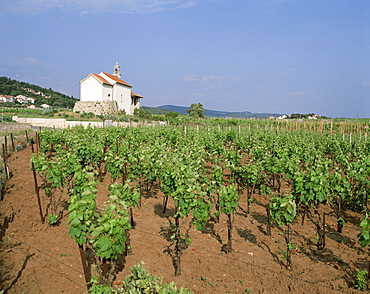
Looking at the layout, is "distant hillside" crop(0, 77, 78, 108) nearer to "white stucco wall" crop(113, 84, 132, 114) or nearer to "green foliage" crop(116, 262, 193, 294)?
"white stucco wall" crop(113, 84, 132, 114)

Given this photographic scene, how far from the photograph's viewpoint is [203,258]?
5.74m

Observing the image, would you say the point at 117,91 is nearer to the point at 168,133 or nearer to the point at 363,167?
the point at 168,133

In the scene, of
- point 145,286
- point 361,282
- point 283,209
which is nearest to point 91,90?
point 283,209

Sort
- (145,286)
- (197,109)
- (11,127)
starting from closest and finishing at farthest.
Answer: (145,286), (11,127), (197,109)

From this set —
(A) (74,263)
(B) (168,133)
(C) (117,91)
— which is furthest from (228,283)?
(C) (117,91)

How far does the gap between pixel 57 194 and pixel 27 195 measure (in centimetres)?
81

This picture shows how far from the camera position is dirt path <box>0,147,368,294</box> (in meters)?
4.75

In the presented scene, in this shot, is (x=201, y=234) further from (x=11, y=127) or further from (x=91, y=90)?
(x=91, y=90)

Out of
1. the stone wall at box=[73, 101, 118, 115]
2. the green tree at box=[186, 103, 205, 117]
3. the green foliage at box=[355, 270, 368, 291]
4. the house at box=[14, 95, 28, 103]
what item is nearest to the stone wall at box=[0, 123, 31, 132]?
the stone wall at box=[73, 101, 118, 115]

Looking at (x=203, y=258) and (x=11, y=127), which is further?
(x=11, y=127)

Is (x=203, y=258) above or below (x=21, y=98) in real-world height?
below

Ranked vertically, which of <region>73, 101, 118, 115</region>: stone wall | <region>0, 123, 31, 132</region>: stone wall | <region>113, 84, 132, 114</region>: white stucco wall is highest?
<region>113, 84, 132, 114</region>: white stucco wall

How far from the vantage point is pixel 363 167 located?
8.42 m

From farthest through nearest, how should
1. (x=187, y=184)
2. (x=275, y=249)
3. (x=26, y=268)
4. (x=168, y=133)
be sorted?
(x=168, y=133) → (x=275, y=249) → (x=187, y=184) → (x=26, y=268)
